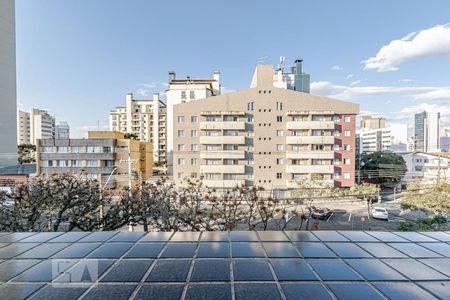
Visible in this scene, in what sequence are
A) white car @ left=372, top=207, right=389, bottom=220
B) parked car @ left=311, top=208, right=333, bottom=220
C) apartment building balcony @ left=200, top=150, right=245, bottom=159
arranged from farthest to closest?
apartment building balcony @ left=200, top=150, right=245, bottom=159 → white car @ left=372, top=207, right=389, bottom=220 → parked car @ left=311, top=208, right=333, bottom=220

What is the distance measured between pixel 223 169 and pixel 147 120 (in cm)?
2650

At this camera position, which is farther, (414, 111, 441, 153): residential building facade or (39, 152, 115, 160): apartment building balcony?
(414, 111, 441, 153): residential building facade

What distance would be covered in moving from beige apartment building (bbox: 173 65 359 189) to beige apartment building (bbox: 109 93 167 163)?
19.9 meters

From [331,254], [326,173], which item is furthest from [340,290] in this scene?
[326,173]

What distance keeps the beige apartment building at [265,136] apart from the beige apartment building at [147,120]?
19.9m

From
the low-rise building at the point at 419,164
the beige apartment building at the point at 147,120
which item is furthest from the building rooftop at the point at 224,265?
the beige apartment building at the point at 147,120

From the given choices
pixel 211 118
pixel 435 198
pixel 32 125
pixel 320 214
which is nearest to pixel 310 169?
pixel 320 214

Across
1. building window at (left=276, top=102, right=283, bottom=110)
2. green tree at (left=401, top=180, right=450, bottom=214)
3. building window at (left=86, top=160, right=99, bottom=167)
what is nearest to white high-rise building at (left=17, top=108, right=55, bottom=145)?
building window at (left=86, top=160, right=99, bottom=167)

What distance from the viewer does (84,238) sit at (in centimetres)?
235

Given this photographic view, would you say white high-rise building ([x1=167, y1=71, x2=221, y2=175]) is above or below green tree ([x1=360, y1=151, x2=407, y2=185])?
above

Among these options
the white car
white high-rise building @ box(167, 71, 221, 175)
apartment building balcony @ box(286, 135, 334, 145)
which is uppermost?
white high-rise building @ box(167, 71, 221, 175)

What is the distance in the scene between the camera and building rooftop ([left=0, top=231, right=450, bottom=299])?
4.54 feet

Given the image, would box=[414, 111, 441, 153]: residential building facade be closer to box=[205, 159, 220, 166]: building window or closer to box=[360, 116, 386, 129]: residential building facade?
box=[360, 116, 386, 129]: residential building facade

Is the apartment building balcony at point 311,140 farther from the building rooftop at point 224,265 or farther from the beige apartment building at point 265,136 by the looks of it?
the building rooftop at point 224,265
